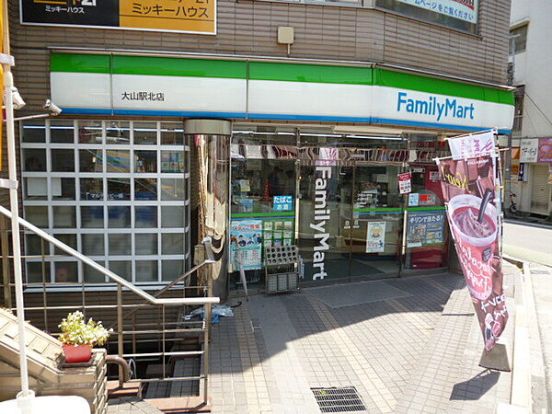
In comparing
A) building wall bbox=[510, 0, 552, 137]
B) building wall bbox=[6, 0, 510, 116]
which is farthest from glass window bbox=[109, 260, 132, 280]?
building wall bbox=[510, 0, 552, 137]

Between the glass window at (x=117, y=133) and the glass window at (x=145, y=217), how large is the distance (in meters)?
1.19

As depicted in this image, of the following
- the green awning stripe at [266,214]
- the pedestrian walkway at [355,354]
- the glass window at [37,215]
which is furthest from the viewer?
the green awning stripe at [266,214]

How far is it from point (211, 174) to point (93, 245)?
2447mm

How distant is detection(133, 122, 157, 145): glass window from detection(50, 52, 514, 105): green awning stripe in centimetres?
88

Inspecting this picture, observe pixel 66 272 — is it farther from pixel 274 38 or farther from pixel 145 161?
pixel 274 38

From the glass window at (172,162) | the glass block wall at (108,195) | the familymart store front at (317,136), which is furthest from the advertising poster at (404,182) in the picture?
the glass window at (172,162)

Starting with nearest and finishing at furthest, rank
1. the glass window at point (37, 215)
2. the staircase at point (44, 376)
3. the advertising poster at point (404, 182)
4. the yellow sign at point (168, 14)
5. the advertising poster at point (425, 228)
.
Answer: the staircase at point (44, 376) < the yellow sign at point (168, 14) < the glass window at point (37, 215) < the advertising poster at point (404, 182) < the advertising poster at point (425, 228)

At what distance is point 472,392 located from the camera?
5.46 m

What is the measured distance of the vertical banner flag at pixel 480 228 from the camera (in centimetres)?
555

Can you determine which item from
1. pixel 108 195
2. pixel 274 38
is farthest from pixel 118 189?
pixel 274 38

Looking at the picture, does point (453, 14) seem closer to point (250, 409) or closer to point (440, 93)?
point (440, 93)

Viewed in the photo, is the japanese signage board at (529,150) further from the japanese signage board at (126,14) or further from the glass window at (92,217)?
the glass window at (92,217)

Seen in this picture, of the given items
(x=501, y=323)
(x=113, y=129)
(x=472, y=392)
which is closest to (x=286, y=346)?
(x=472, y=392)

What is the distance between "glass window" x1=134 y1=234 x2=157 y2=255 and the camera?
7914mm
